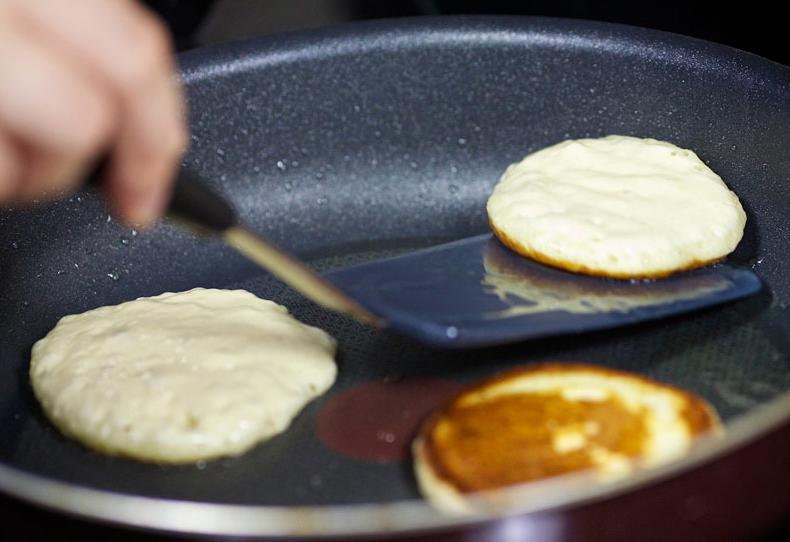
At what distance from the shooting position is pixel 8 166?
0.70 m

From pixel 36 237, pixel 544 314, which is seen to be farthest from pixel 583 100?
pixel 36 237

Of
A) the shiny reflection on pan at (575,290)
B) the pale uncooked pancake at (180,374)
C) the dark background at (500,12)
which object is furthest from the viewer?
the dark background at (500,12)

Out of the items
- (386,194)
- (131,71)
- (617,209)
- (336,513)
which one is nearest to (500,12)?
(386,194)

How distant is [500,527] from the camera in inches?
28.0

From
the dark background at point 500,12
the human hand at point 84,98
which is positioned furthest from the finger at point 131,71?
the dark background at point 500,12

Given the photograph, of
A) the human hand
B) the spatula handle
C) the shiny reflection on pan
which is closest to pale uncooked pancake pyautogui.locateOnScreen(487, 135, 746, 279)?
the shiny reflection on pan

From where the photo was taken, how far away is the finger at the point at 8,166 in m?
0.69

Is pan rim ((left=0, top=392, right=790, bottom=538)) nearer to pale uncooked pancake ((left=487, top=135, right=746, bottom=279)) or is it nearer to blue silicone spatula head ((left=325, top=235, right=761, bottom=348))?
blue silicone spatula head ((left=325, top=235, right=761, bottom=348))

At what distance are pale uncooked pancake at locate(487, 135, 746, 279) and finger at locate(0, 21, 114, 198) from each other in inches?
26.7

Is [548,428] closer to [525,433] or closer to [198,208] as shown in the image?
Answer: [525,433]

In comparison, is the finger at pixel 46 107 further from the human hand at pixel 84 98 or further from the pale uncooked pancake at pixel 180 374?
the pale uncooked pancake at pixel 180 374

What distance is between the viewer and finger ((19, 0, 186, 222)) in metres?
0.70

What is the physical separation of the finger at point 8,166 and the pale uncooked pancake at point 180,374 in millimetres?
413

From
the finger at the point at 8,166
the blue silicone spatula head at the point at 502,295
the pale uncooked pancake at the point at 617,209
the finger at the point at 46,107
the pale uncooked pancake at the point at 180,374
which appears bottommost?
the pale uncooked pancake at the point at 180,374
